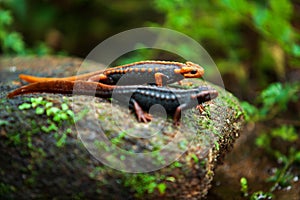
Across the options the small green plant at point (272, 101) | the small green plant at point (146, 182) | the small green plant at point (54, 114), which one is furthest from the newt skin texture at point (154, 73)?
the small green plant at point (272, 101)

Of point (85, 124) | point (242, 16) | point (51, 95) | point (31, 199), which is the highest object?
point (242, 16)

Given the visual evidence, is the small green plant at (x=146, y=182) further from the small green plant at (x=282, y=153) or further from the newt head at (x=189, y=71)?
the small green plant at (x=282, y=153)

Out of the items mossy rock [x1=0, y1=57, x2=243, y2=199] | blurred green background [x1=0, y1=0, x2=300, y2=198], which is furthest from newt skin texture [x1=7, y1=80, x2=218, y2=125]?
blurred green background [x1=0, y1=0, x2=300, y2=198]

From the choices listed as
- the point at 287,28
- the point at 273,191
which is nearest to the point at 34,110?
the point at 273,191

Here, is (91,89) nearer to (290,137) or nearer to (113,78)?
(113,78)

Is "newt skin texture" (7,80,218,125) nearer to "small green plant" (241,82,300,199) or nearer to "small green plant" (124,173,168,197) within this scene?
"small green plant" (124,173,168,197)

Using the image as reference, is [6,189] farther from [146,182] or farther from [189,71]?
[189,71]

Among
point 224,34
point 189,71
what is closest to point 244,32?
point 224,34
